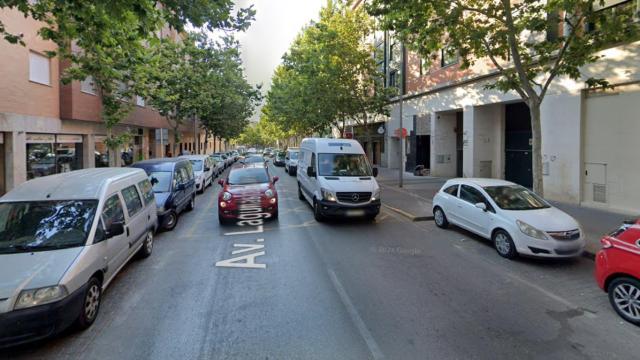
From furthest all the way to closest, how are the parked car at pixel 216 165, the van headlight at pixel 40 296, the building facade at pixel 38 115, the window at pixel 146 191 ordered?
1. the parked car at pixel 216 165
2. the building facade at pixel 38 115
3. the window at pixel 146 191
4. the van headlight at pixel 40 296

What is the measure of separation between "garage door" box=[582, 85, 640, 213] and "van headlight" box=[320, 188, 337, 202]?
348 inches

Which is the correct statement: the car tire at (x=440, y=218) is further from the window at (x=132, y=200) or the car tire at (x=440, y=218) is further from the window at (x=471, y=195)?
the window at (x=132, y=200)

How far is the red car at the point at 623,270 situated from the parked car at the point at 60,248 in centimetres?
661

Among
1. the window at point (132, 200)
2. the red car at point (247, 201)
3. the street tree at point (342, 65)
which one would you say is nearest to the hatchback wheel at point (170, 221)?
the red car at point (247, 201)

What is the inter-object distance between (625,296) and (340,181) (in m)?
6.63

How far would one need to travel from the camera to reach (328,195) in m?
9.95

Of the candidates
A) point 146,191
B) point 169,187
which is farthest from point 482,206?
point 169,187

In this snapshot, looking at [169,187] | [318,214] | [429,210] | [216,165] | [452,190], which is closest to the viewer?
[452,190]

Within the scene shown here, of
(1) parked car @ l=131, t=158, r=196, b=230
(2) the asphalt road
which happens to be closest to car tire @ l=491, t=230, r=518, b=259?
(2) the asphalt road

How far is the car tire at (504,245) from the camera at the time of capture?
7133 millimetres

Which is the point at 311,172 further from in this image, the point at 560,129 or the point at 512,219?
the point at 560,129

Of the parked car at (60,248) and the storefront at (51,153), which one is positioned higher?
the storefront at (51,153)

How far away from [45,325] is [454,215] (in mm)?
8377

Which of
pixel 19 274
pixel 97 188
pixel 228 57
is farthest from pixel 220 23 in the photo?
pixel 228 57
